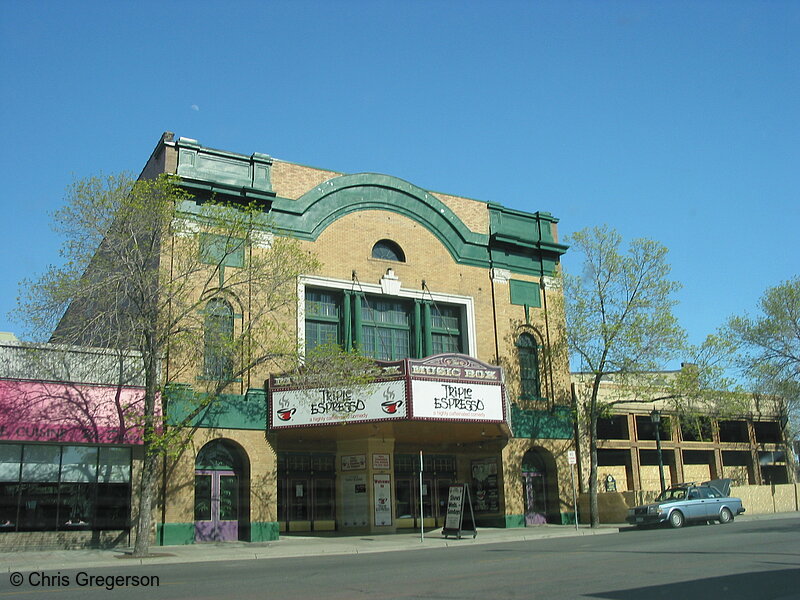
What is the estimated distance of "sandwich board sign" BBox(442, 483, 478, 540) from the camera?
25783 mm

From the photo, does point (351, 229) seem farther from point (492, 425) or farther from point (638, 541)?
point (638, 541)

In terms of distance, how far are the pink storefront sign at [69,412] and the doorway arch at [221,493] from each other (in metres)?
2.92

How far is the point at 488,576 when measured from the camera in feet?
45.5

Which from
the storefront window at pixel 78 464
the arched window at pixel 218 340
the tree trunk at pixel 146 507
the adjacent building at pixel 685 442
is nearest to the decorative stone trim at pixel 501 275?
the adjacent building at pixel 685 442

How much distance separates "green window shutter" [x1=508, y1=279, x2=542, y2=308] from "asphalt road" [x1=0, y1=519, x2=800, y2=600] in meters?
16.2

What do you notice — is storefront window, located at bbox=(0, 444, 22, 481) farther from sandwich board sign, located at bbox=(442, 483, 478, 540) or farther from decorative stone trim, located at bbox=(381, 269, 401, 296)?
decorative stone trim, located at bbox=(381, 269, 401, 296)

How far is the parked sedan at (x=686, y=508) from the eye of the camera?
29109 millimetres

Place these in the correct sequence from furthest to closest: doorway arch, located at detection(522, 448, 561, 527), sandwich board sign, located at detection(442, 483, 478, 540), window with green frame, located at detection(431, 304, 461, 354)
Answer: doorway arch, located at detection(522, 448, 561, 527), window with green frame, located at detection(431, 304, 461, 354), sandwich board sign, located at detection(442, 483, 478, 540)

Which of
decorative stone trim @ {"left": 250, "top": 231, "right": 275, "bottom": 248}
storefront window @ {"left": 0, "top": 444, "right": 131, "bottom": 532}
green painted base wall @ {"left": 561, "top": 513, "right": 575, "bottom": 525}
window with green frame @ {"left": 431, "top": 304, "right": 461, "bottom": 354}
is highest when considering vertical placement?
decorative stone trim @ {"left": 250, "top": 231, "right": 275, "bottom": 248}

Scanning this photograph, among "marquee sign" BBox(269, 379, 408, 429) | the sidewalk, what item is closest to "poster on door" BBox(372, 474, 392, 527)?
the sidewalk

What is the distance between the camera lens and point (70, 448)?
2403 cm

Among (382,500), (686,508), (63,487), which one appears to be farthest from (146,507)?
(686,508)

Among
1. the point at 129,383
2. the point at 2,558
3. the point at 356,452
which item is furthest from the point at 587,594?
the point at 356,452

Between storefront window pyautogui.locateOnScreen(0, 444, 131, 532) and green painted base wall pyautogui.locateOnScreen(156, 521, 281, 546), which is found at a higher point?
storefront window pyautogui.locateOnScreen(0, 444, 131, 532)
